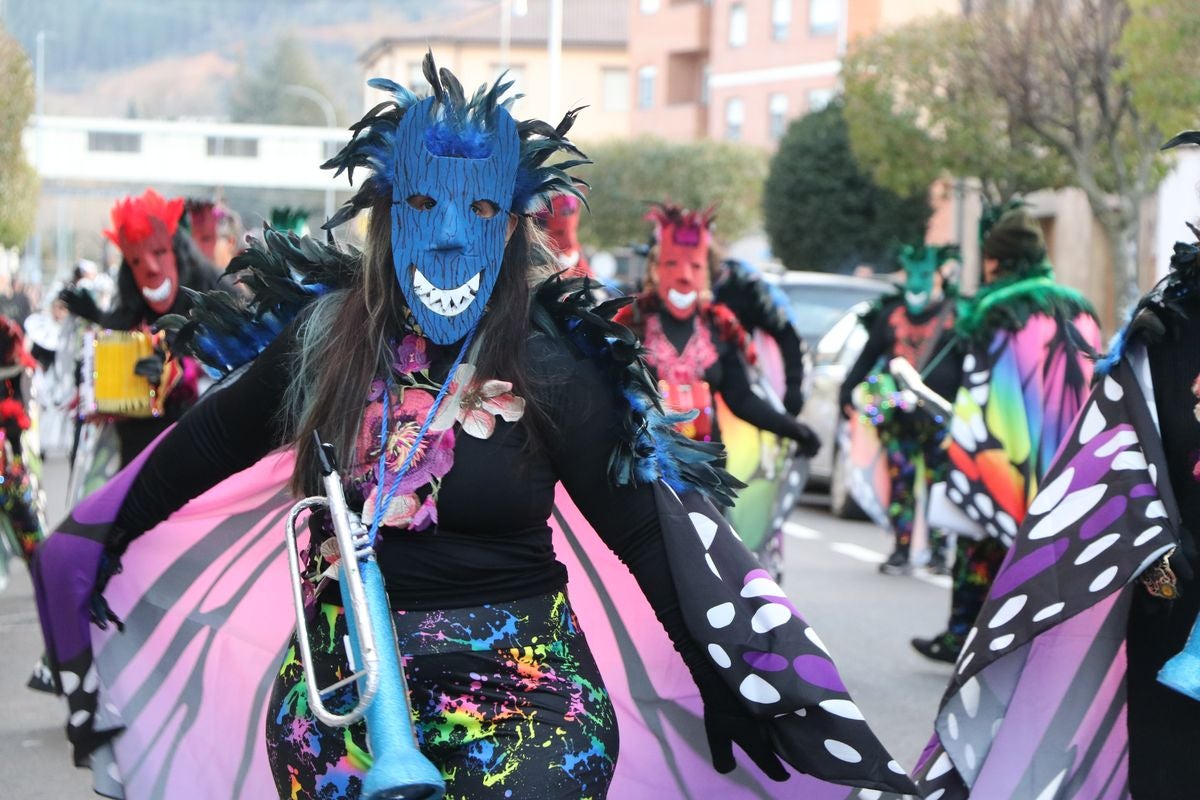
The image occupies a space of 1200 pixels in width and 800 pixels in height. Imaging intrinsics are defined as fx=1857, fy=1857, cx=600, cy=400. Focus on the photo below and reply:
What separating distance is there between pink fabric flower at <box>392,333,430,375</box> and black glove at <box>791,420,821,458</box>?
16.3 ft

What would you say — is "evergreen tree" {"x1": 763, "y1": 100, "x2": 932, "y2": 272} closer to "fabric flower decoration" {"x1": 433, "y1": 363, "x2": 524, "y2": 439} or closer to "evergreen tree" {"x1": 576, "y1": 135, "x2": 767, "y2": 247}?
"evergreen tree" {"x1": 576, "y1": 135, "x2": 767, "y2": 247}

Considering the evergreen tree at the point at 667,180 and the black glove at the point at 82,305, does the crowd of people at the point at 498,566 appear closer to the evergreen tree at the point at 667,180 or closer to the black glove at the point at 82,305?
the black glove at the point at 82,305

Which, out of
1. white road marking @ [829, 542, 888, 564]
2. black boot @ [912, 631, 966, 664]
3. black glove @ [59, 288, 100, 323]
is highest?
black glove @ [59, 288, 100, 323]

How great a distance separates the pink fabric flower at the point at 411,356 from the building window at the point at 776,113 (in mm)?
54557

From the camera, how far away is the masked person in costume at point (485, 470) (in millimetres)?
3082

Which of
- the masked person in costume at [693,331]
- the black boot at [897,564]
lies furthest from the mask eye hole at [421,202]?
the black boot at [897,564]

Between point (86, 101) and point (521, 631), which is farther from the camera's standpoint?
point (86, 101)

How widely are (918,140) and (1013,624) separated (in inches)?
973

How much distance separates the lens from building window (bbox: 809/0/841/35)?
5394 centimetres

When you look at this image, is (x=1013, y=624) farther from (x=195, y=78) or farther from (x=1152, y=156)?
(x=195, y=78)

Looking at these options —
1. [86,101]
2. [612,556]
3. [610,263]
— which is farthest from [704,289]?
[86,101]

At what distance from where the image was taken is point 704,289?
816 cm

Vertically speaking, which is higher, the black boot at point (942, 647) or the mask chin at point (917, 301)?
the mask chin at point (917, 301)

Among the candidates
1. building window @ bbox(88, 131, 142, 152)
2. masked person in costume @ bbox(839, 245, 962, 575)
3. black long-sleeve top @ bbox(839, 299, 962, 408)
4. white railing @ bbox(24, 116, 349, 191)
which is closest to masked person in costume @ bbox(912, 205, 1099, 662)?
black long-sleeve top @ bbox(839, 299, 962, 408)
